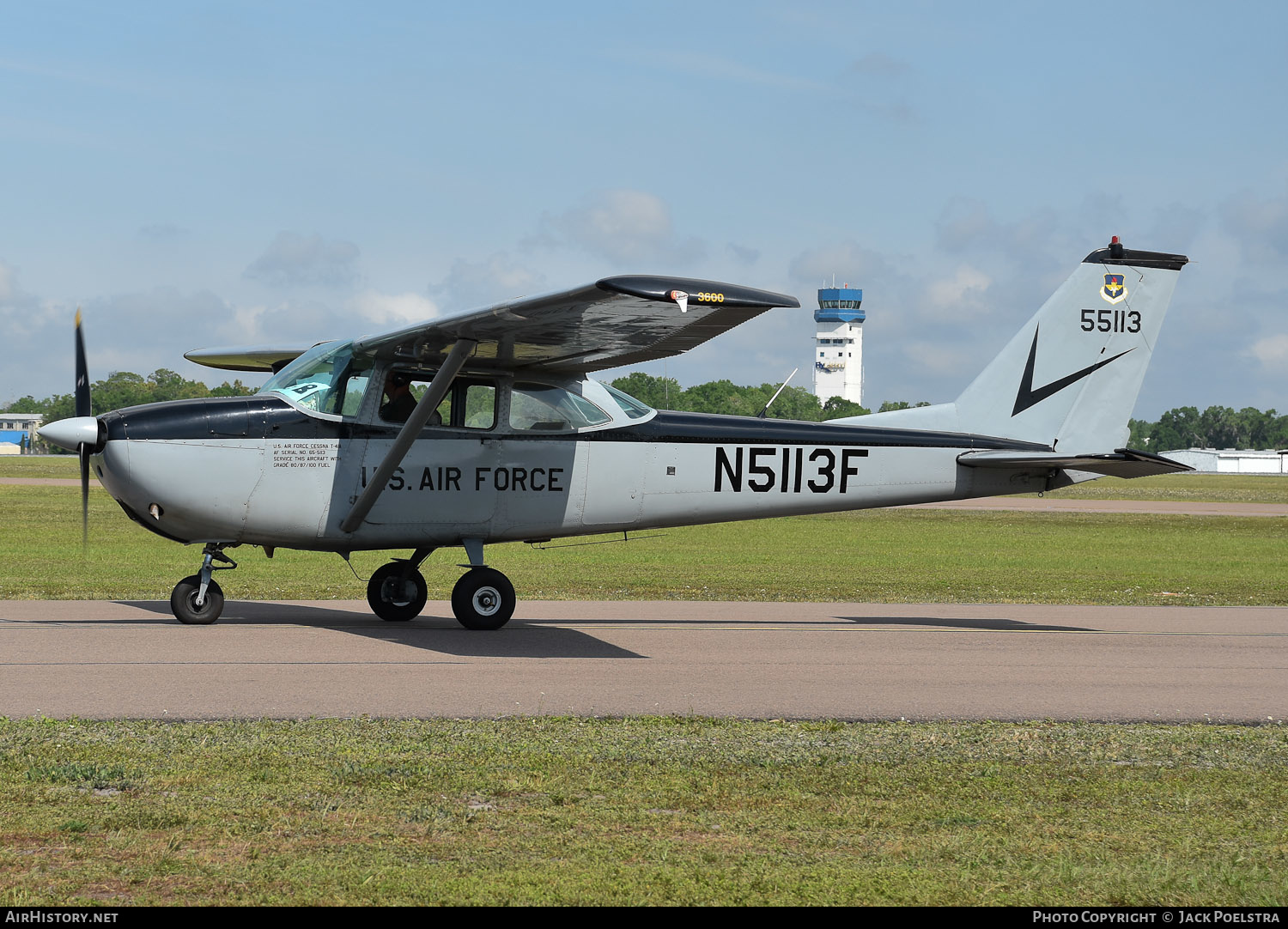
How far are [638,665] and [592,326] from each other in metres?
2.79

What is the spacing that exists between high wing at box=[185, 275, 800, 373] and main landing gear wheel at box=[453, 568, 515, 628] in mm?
1998

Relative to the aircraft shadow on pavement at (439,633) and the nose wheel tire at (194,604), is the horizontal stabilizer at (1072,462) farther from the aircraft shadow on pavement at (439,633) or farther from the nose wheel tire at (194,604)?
the nose wheel tire at (194,604)

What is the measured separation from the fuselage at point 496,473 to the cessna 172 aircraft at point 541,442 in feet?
0.06

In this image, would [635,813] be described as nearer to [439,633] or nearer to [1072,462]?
[439,633]

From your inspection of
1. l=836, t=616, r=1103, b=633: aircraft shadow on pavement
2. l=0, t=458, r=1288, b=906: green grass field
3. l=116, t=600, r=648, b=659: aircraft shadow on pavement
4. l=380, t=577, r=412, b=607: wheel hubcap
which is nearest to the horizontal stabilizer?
l=836, t=616, r=1103, b=633: aircraft shadow on pavement

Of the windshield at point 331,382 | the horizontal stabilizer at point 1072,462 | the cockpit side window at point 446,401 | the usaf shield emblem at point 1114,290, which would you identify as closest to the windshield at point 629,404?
the cockpit side window at point 446,401

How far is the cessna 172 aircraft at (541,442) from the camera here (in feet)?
36.2

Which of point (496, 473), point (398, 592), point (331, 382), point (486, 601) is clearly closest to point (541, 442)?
point (496, 473)

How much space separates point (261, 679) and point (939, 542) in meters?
22.6

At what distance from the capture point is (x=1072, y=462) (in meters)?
13.1

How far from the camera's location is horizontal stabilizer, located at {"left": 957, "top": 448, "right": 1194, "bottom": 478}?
42.9ft

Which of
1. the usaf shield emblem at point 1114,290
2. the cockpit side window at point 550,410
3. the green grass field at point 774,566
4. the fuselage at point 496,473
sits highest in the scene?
the usaf shield emblem at point 1114,290
